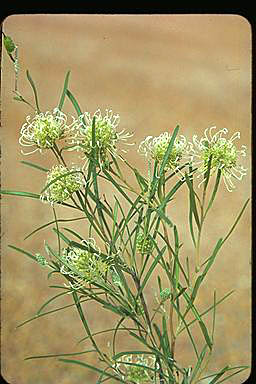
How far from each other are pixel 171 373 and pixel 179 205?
2.42ft

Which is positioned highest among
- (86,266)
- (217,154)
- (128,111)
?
(128,111)

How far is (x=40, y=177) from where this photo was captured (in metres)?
1.40

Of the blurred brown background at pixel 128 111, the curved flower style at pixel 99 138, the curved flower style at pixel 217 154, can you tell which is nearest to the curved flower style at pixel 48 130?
the curved flower style at pixel 99 138

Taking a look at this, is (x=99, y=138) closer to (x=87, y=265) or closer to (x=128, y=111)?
(x=87, y=265)

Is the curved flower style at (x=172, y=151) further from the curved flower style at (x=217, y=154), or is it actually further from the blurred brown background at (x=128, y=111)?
the blurred brown background at (x=128, y=111)

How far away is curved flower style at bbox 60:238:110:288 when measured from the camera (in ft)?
2.13

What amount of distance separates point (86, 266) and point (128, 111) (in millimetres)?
770

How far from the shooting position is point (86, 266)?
0.65 meters

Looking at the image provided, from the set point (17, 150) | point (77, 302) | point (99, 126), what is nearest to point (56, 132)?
point (99, 126)

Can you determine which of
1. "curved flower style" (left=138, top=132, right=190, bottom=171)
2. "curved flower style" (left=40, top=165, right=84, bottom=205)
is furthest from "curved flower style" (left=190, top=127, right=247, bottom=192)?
"curved flower style" (left=40, top=165, right=84, bottom=205)

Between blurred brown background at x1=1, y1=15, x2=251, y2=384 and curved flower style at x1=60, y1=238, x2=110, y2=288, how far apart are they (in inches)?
26.9

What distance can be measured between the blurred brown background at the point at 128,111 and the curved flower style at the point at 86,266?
68 centimetres

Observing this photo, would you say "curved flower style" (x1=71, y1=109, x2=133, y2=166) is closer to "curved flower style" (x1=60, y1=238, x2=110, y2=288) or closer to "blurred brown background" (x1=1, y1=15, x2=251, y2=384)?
"curved flower style" (x1=60, y1=238, x2=110, y2=288)

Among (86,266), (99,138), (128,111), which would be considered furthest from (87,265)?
(128,111)
